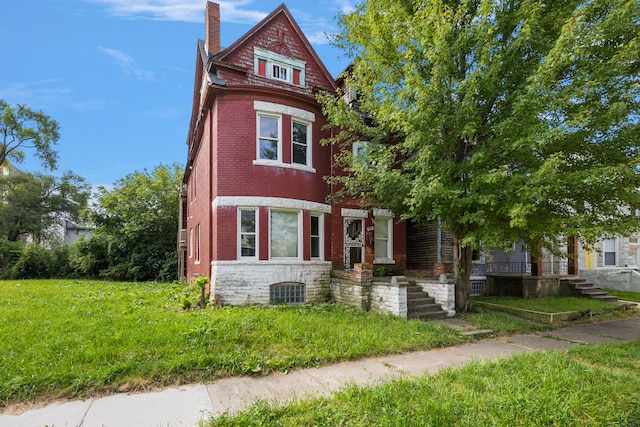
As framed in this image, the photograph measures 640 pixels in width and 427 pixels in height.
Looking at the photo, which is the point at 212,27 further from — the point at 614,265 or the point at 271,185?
the point at 614,265

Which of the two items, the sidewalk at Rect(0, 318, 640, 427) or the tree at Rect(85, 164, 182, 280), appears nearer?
the sidewalk at Rect(0, 318, 640, 427)

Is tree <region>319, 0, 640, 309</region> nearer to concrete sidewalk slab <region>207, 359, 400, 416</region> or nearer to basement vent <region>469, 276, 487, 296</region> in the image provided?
concrete sidewalk slab <region>207, 359, 400, 416</region>

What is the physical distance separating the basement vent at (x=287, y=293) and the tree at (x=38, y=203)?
24.6m

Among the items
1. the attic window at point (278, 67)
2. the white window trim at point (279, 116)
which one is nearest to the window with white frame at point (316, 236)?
the white window trim at point (279, 116)

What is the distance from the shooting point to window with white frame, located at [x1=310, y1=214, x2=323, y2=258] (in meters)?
11.7

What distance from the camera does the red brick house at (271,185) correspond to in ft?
34.0

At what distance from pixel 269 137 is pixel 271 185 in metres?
1.61

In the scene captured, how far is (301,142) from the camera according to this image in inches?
456

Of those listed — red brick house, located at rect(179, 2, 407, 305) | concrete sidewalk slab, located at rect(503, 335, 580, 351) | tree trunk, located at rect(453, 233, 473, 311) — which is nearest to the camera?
concrete sidewalk slab, located at rect(503, 335, 580, 351)

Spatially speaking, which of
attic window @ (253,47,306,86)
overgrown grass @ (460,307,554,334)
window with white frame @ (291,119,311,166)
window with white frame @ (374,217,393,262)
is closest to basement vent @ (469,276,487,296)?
window with white frame @ (374,217,393,262)

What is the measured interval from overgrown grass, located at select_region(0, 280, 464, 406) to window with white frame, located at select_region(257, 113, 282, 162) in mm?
4852

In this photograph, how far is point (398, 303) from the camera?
30.0 feet

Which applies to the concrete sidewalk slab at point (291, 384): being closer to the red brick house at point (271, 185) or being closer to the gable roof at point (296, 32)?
the red brick house at point (271, 185)

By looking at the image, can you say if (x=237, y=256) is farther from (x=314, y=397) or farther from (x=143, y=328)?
(x=314, y=397)
